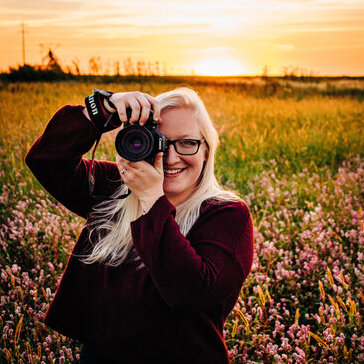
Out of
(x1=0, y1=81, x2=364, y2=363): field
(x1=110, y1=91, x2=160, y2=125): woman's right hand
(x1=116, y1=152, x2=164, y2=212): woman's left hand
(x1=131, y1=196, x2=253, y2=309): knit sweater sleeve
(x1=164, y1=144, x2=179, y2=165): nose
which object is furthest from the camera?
(x1=0, y1=81, x2=364, y2=363): field

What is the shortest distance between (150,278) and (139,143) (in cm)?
54

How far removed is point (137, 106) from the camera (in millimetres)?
1647

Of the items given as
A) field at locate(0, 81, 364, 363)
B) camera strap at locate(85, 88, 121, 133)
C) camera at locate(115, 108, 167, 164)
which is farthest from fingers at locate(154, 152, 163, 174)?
field at locate(0, 81, 364, 363)

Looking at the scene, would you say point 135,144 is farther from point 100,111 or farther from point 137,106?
point 100,111

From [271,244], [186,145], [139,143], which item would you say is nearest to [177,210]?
[186,145]

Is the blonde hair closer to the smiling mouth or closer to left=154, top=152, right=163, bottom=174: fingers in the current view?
the smiling mouth

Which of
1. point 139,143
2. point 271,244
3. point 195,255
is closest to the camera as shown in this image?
point 195,255

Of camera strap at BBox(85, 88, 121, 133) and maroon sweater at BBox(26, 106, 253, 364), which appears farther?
camera strap at BBox(85, 88, 121, 133)

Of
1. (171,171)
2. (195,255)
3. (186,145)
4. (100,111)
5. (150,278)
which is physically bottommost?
(150,278)

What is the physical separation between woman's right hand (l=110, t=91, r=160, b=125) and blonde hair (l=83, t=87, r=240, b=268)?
0.42 feet

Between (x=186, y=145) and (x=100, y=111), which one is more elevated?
(x=100, y=111)

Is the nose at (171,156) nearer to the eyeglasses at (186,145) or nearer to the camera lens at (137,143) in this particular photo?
the eyeglasses at (186,145)

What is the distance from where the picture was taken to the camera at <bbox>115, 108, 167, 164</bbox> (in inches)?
61.3

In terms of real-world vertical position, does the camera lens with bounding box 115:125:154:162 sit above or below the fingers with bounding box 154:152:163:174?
above
